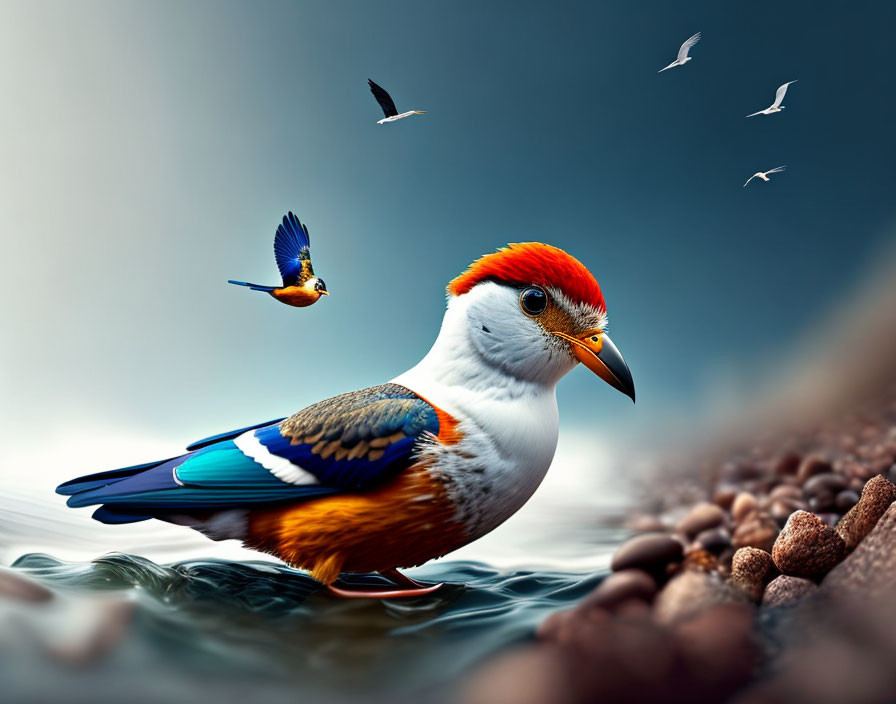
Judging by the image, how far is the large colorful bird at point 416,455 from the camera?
144 centimetres

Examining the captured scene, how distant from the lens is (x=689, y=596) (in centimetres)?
109

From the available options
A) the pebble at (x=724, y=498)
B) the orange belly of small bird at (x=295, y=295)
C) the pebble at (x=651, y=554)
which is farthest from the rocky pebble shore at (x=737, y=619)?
the orange belly of small bird at (x=295, y=295)

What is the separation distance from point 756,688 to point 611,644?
0.20 m

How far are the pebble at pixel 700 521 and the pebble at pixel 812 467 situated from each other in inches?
17.6

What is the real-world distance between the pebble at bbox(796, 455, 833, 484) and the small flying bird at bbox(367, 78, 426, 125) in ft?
4.96

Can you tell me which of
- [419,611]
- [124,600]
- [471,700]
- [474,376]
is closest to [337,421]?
[474,376]

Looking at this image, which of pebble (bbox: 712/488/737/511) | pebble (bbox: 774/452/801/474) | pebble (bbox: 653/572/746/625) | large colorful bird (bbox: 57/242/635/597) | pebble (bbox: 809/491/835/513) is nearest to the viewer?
pebble (bbox: 653/572/746/625)

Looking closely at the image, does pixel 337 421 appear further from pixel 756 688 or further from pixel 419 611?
pixel 756 688

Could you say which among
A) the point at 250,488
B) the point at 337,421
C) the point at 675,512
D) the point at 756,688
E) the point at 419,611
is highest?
the point at 337,421

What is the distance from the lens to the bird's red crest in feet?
5.09

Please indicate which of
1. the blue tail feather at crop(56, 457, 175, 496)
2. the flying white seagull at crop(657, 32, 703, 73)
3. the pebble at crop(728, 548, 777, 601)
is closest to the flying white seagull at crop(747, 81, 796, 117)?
the flying white seagull at crop(657, 32, 703, 73)

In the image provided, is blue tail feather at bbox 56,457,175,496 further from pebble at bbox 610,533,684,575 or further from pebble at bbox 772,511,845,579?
pebble at bbox 772,511,845,579

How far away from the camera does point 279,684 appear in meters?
1.08

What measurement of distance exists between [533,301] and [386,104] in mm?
794
